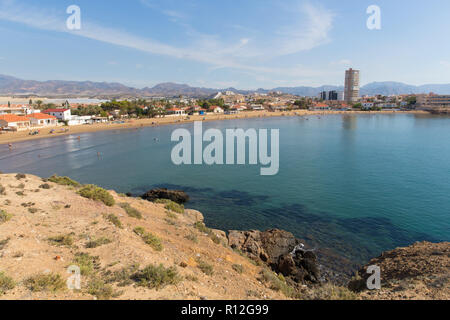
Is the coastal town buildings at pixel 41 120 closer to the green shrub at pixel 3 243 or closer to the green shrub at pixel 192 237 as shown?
the green shrub at pixel 3 243

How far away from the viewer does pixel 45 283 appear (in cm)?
630

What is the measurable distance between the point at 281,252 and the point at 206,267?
608cm

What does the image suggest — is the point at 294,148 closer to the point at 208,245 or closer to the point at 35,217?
the point at 208,245

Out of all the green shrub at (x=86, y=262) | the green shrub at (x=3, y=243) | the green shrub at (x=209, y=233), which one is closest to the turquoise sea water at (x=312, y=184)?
the green shrub at (x=209, y=233)

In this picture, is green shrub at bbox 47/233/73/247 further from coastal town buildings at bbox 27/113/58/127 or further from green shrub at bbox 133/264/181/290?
coastal town buildings at bbox 27/113/58/127

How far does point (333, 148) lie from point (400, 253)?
113ft

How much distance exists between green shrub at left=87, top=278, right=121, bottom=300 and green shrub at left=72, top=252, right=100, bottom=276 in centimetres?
54

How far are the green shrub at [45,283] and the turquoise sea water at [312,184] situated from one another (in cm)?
1116

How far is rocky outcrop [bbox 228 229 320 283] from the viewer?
12062mm

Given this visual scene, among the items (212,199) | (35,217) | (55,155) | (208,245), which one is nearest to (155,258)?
(208,245)

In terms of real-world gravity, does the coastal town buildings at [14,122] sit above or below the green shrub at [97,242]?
above

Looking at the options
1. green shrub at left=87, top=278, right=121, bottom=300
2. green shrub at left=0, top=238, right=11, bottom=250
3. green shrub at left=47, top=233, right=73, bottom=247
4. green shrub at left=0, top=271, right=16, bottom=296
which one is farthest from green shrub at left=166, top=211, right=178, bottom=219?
green shrub at left=0, top=271, right=16, bottom=296

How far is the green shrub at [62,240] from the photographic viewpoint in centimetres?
880

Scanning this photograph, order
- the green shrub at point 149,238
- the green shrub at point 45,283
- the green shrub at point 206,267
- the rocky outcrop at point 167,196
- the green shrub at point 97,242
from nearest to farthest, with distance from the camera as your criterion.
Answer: the green shrub at point 45,283
the green shrub at point 206,267
the green shrub at point 97,242
the green shrub at point 149,238
the rocky outcrop at point 167,196
